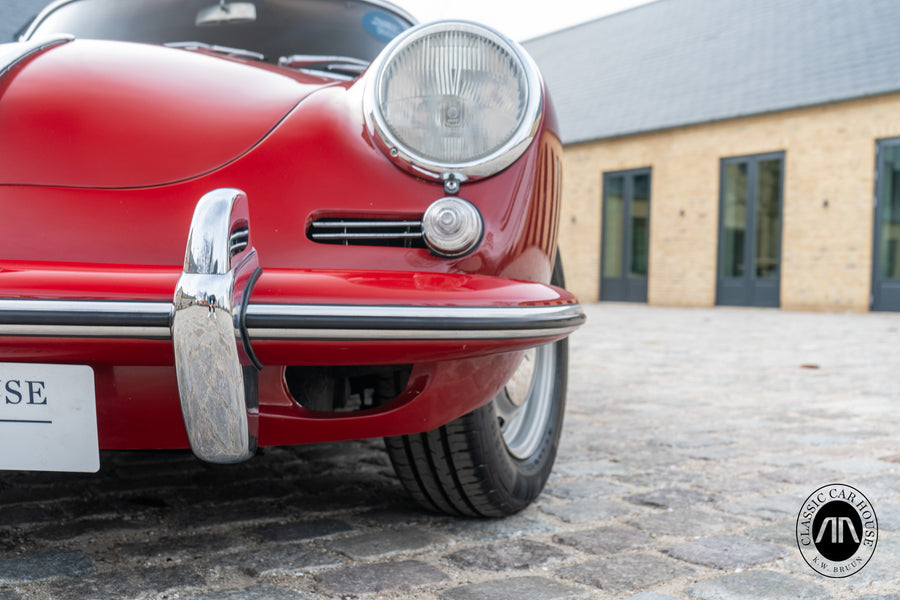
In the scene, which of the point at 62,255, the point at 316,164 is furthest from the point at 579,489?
the point at 62,255

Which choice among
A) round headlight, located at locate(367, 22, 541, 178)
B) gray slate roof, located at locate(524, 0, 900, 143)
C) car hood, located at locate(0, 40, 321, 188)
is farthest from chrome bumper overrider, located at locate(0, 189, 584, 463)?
gray slate roof, located at locate(524, 0, 900, 143)

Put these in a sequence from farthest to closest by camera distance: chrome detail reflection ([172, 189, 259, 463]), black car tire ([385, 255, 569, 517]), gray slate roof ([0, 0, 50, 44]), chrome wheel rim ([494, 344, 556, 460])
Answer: gray slate roof ([0, 0, 50, 44]), chrome wheel rim ([494, 344, 556, 460]), black car tire ([385, 255, 569, 517]), chrome detail reflection ([172, 189, 259, 463])

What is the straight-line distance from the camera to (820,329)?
984 centimetres

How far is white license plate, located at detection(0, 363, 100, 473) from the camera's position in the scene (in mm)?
1436

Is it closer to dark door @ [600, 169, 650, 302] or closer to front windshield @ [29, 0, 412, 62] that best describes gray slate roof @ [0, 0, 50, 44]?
front windshield @ [29, 0, 412, 62]

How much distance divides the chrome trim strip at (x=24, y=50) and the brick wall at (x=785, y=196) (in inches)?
583

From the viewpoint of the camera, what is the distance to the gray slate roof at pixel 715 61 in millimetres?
15008

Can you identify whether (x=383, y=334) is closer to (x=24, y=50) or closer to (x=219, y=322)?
(x=219, y=322)

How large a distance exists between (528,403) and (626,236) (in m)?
16.5

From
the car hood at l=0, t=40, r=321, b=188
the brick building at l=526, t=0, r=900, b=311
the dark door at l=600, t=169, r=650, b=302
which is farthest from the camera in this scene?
the dark door at l=600, t=169, r=650, b=302

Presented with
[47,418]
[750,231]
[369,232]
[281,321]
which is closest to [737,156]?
[750,231]

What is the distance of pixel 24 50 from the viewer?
1728 millimetres

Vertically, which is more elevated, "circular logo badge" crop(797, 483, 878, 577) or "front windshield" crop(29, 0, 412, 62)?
"front windshield" crop(29, 0, 412, 62)

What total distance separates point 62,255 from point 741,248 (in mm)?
16163
